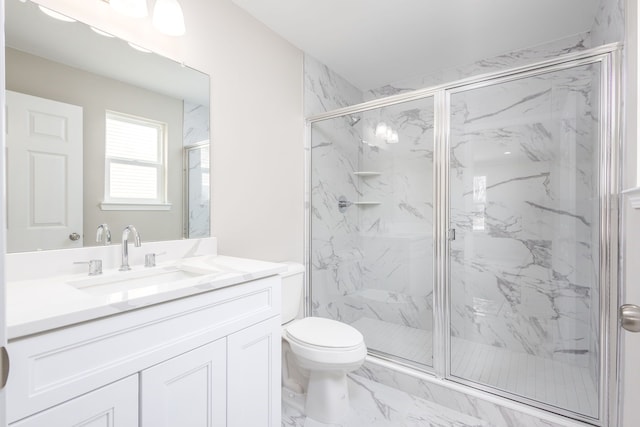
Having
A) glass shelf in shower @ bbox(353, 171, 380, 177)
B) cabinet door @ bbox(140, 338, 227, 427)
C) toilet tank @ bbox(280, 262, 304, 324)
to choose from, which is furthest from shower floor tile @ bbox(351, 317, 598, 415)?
cabinet door @ bbox(140, 338, 227, 427)

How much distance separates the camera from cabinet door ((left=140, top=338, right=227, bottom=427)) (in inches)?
32.9

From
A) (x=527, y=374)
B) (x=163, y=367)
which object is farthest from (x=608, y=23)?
(x=163, y=367)

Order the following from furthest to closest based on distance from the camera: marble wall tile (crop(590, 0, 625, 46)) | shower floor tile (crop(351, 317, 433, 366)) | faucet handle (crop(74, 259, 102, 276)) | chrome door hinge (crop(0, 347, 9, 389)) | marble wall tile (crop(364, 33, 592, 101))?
marble wall tile (crop(364, 33, 592, 101)) → shower floor tile (crop(351, 317, 433, 366)) → marble wall tile (crop(590, 0, 625, 46)) → faucet handle (crop(74, 259, 102, 276)) → chrome door hinge (crop(0, 347, 9, 389))

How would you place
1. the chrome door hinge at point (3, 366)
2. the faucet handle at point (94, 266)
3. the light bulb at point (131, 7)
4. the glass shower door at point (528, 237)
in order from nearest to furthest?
1. the chrome door hinge at point (3, 366)
2. the faucet handle at point (94, 266)
3. the light bulb at point (131, 7)
4. the glass shower door at point (528, 237)

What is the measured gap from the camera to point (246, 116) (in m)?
1.88

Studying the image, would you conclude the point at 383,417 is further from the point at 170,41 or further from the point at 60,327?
the point at 170,41

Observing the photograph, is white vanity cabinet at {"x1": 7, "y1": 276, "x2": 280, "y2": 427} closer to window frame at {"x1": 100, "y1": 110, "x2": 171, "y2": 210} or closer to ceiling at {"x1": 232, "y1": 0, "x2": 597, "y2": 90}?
window frame at {"x1": 100, "y1": 110, "x2": 171, "y2": 210}

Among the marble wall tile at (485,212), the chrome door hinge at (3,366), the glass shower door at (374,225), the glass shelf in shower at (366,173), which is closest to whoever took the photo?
the chrome door hinge at (3,366)

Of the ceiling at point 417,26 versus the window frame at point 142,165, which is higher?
the ceiling at point 417,26

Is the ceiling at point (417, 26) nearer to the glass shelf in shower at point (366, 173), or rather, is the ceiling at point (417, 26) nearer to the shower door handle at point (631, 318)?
the glass shelf in shower at point (366, 173)

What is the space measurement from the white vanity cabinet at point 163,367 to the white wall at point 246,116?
0.71 metres

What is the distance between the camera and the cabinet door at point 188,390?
836mm

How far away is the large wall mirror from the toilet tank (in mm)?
555

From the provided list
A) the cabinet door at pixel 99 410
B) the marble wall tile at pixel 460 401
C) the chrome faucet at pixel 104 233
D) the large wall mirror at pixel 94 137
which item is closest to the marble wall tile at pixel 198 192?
the large wall mirror at pixel 94 137
